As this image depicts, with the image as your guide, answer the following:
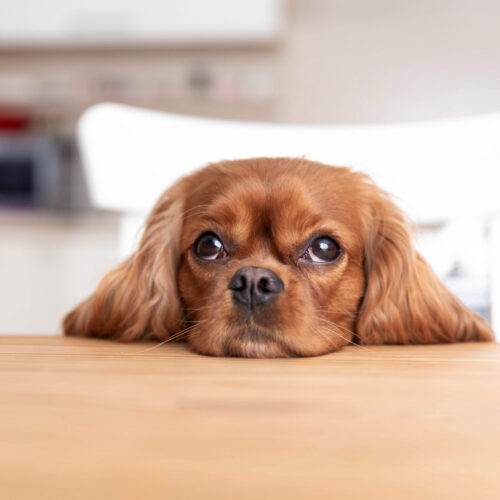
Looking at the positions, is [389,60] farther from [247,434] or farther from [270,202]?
[247,434]

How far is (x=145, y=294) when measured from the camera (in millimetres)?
1342

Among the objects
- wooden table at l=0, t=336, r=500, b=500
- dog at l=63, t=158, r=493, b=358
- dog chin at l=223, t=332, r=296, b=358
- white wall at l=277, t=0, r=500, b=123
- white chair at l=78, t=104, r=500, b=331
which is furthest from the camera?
white wall at l=277, t=0, r=500, b=123

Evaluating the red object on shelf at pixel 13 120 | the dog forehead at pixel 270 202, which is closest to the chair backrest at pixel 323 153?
the dog forehead at pixel 270 202

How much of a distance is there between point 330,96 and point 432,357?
475 cm

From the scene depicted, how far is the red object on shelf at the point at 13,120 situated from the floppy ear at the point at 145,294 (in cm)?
378

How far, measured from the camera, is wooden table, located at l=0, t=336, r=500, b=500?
A: 1.07 ft

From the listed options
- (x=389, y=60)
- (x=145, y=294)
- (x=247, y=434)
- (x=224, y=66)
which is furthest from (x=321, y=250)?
(x=389, y=60)

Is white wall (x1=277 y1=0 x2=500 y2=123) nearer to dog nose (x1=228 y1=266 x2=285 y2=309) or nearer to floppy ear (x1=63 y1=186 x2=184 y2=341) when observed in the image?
floppy ear (x1=63 y1=186 x2=184 y2=341)

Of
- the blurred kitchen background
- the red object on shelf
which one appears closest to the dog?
the blurred kitchen background

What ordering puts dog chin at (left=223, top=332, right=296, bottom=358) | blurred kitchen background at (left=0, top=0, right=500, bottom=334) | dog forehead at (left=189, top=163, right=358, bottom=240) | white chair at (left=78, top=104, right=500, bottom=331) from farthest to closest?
1. blurred kitchen background at (left=0, top=0, right=500, bottom=334)
2. white chair at (left=78, top=104, right=500, bottom=331)
3. dog forehead at (left=189, top=163, right=358, bottom=240)
4. dog chin at (left=223, top=332, right=296, bottom=358)

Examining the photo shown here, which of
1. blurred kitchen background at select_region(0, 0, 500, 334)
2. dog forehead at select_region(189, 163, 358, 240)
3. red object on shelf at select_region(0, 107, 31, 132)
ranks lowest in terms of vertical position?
dog forehead at select_region(189, 163, 358, 240)

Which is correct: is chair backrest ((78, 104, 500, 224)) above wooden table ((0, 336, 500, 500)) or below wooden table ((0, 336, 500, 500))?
above

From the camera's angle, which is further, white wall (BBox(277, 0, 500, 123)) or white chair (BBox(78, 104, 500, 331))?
white wall (BBox(277, 0, 500, 123))

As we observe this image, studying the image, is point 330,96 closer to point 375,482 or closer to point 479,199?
point 479,199
